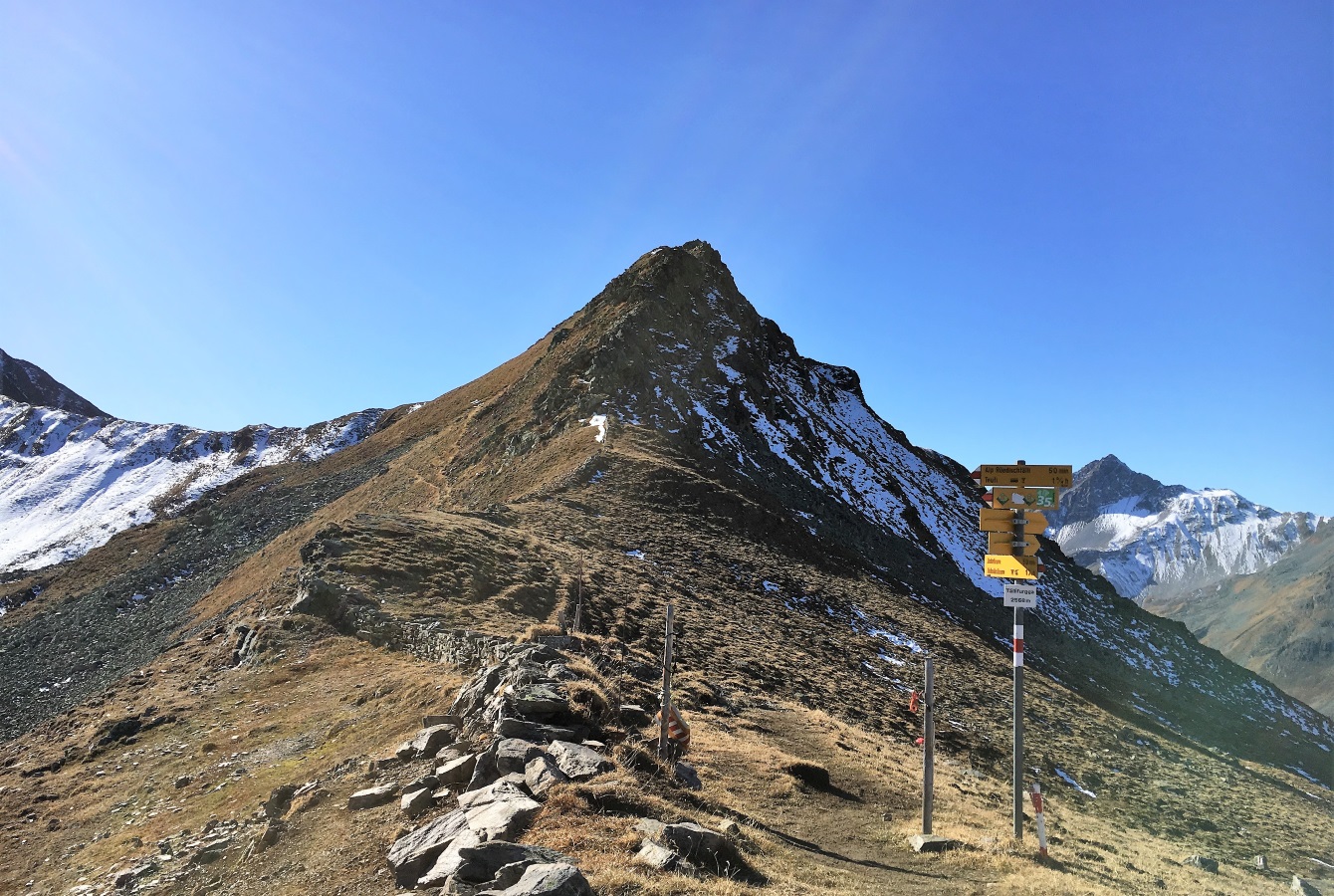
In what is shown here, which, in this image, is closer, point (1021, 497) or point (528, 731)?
point (528, 731)

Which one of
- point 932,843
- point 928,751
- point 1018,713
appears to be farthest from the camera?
point 1018,713

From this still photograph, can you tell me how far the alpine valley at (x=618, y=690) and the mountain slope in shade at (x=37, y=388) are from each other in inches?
6353

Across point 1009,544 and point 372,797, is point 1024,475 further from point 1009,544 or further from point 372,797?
point 372,797

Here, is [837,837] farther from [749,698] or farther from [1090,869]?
[749,698]

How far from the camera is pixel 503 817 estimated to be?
24.5 feet

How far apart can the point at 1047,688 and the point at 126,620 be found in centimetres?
5472

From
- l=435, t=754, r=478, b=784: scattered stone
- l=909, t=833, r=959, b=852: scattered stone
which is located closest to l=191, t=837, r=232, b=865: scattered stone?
l=435, t=754, r=478, b=784: scattered stone

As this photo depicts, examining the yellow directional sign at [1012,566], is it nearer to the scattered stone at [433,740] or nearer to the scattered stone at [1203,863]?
the scattered stone at [433,740]

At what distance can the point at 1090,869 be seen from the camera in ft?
35.6

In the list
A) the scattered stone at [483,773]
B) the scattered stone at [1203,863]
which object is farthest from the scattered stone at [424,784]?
the scattered stone at [1203,863]

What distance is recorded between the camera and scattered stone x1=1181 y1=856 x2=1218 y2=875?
15.0 meters

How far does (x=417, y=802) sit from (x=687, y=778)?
4.02 metres

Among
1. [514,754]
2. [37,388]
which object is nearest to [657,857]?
[514,754]

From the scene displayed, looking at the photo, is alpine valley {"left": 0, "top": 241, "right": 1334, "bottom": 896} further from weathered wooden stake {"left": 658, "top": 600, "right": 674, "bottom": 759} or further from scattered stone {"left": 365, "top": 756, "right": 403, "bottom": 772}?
weathered wooden stake {"left": 658, "top": 600, "right": 674, "bottom": 759}
